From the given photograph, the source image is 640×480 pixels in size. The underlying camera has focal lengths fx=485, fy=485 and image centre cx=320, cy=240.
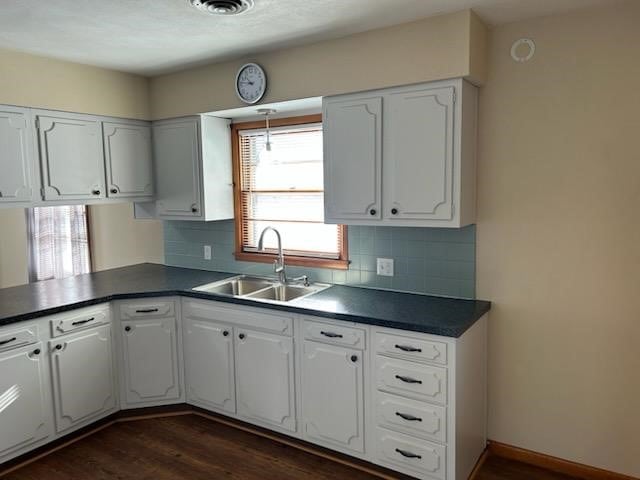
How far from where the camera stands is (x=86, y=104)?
3275 mm

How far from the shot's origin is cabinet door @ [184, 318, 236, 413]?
3049 mm

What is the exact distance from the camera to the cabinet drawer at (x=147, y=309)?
10.4 ft

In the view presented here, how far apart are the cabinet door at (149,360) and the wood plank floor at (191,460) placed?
230 mm

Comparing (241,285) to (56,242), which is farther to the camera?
(56,242)

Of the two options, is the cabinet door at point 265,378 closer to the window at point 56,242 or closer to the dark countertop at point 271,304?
the dark countertop at point 271,304

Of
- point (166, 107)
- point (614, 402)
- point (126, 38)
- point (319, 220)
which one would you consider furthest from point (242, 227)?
point (614, 402)

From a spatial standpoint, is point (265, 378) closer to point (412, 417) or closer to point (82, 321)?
point (412, 417)

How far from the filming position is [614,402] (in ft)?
8.00

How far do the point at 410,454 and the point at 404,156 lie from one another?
1.52m

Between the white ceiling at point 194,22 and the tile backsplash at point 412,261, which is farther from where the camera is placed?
the tile backsplash at point 412,261

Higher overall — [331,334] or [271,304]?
[271,304]

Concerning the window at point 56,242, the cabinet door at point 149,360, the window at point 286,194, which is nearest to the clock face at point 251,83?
the window at point 286,194

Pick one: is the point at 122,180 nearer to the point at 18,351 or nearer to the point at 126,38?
the point at 126,38

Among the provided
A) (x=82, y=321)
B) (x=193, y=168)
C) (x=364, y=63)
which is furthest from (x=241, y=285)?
(x=364, y=63)
